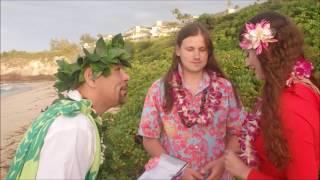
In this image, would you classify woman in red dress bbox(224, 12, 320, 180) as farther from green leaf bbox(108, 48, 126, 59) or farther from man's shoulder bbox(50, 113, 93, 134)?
man's shoulder bbox(50, 113, 93, 134)

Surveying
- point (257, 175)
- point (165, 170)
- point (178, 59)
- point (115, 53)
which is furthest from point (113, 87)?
point (178, 59)

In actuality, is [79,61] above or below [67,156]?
above

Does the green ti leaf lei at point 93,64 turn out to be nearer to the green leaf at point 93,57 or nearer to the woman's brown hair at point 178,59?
the green leaf at point 93,57

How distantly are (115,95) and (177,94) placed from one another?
3.45 ft

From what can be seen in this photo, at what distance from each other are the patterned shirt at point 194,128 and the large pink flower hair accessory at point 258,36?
89cm

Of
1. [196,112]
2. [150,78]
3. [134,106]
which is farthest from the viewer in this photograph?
[150,78]

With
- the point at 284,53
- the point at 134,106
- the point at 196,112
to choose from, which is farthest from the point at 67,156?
the point at 134,106

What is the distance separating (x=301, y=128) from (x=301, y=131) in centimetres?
1

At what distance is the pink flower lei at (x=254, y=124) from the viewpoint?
2479 millimetres

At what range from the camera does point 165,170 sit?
8.66 feet

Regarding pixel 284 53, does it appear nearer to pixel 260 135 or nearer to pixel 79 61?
pixel 260 135

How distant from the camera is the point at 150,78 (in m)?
7.21

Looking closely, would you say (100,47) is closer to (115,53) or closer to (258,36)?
(115,53)

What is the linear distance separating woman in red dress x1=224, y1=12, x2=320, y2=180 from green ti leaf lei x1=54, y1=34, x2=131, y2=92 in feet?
2.38
